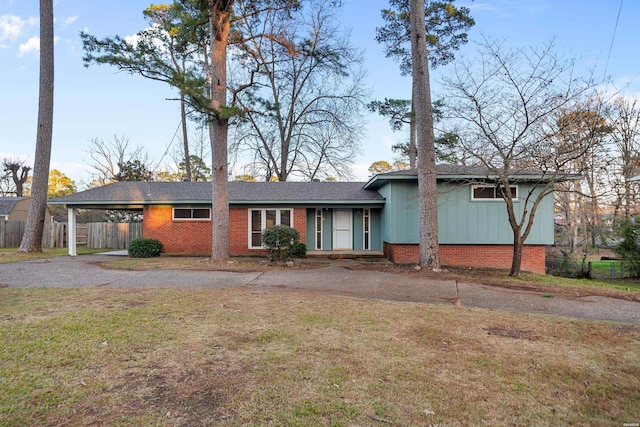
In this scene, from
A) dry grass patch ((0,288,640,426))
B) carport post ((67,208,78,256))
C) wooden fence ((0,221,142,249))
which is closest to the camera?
dry grass patch ((0,288,640,426))

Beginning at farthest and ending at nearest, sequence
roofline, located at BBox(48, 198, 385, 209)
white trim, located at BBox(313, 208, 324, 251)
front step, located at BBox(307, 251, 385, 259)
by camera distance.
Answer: white trim, located at BBox(313, 208, 324, 251) → roofline, located at BBox(48, 198, 385, 209) → front step, located at BBox(307, 251, 385, 259)

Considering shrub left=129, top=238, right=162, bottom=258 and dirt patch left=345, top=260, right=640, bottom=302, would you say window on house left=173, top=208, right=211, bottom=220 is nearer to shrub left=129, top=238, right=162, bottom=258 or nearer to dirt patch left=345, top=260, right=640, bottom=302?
shrub left=129, top=238, right=162, bottom=258

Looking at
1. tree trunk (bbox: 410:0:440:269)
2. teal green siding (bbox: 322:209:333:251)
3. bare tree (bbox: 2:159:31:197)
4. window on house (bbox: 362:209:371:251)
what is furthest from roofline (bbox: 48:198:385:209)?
bare tree (bbox: 2:159:31:197)

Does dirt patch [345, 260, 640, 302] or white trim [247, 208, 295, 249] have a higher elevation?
white trim [247, 208, 295, 249]

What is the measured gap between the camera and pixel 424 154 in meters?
11.1

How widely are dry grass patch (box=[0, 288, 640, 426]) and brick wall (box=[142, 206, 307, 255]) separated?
31.6 ft

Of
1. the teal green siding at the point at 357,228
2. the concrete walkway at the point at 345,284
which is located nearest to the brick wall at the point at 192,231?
the teal green siding at the point at 357,228

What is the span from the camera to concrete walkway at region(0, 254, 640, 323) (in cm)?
654

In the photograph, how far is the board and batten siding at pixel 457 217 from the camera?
13.2 meters

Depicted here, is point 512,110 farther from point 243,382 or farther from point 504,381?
point 243,382

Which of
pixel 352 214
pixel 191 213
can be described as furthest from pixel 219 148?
pixel 352 214

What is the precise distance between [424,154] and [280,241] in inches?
212

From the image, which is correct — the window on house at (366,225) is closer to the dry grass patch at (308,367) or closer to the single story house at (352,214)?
the single story house at (352,214)

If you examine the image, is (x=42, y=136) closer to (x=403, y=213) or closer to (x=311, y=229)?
(x=311, y=229)
